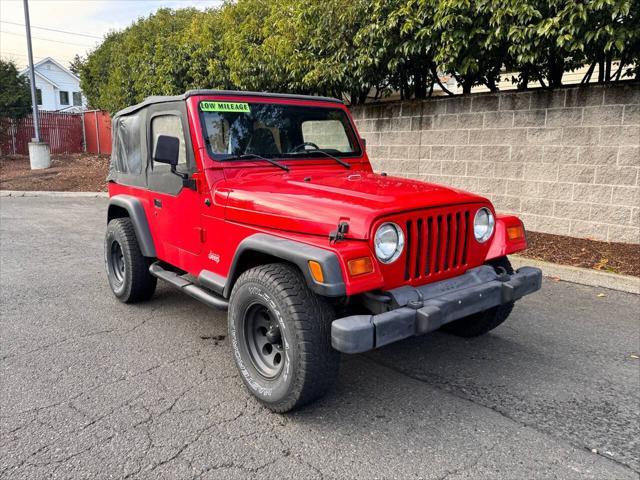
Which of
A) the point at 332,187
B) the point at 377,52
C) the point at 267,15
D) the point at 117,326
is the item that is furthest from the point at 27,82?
the point at 332,187

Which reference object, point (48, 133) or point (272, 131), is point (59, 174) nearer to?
point (48, 133)

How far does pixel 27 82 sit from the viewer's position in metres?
22.9

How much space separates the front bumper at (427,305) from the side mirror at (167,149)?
5.95 feet

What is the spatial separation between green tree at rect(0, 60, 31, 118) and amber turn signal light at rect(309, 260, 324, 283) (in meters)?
23.4

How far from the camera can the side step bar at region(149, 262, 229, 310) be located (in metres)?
3.42

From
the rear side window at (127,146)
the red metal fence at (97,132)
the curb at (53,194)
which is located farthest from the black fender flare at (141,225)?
the red metal fence at (97,132)

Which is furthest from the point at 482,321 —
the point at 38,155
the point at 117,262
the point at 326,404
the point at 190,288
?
the point at 38,155

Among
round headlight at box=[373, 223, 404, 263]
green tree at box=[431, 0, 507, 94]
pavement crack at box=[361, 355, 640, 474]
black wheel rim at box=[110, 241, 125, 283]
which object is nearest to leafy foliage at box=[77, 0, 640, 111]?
green tree at box=[431, 0, 507, 94]

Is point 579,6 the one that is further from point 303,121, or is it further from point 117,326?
point 117,326

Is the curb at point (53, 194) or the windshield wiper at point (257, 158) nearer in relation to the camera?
the windshield wiper at point (257, 158)

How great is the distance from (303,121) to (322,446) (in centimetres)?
257

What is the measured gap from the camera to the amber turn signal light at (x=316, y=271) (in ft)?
8.30

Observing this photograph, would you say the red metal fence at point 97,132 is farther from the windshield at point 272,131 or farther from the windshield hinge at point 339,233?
the windshield hinge at point 339,233

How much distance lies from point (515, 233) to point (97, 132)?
79.2 feet
